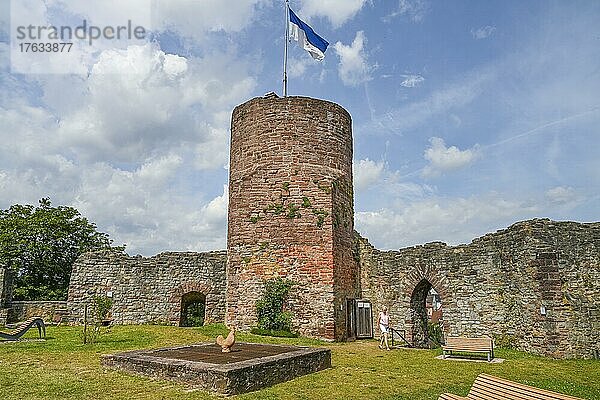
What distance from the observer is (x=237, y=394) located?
8.75 meters

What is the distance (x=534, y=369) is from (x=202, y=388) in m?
8.16

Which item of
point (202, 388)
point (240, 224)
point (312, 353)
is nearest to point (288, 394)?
point (202, 388)

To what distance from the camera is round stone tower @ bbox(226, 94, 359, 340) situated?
733 inches

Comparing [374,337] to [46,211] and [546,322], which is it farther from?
[46,211]

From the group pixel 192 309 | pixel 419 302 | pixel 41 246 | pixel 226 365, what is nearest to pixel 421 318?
pixel 419 302

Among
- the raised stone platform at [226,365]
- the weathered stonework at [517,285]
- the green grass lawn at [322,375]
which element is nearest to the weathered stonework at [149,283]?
the green grass lawn at [322,375]

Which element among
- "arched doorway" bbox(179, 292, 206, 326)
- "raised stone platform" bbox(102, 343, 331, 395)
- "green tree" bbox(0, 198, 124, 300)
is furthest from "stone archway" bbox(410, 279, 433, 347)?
"green tree" bbox(0, 198, 124, 300)

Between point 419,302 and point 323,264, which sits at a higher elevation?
point 323,264

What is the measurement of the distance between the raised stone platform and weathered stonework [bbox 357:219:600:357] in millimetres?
6916

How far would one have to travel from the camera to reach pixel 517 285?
51.0ft

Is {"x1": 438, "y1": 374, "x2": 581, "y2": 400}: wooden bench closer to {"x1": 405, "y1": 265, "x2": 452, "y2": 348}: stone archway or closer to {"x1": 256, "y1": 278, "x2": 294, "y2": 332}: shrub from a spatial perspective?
{"x1": 405, "y1": 265, "x2": 452, "y2": 348}: stone archway

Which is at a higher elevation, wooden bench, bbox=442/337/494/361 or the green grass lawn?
wooden bench, bbox=442/337/494/361

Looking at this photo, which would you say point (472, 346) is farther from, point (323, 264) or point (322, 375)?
point (323, 264)

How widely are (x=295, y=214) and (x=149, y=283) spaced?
7647 millimetres
